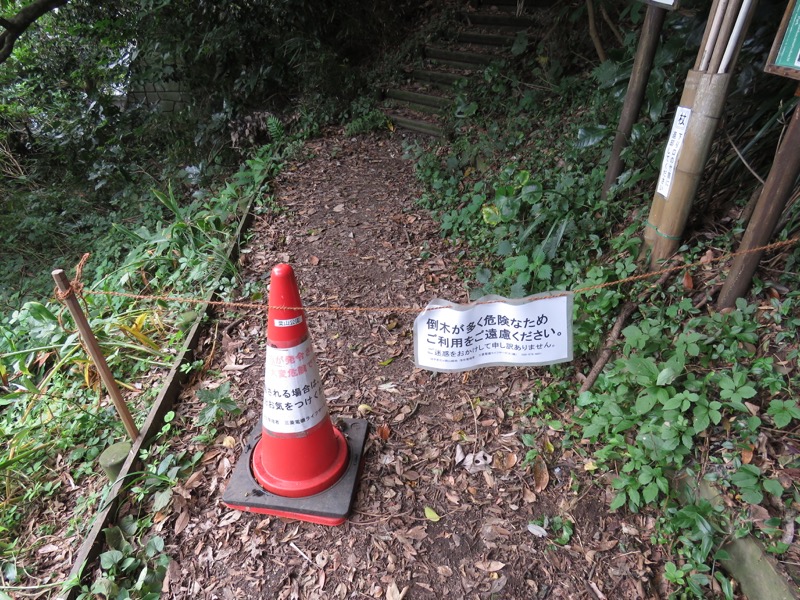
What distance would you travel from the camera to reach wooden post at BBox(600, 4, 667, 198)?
2.83 meters

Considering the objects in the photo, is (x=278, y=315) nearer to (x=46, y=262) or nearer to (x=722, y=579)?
(x=722, y=579)

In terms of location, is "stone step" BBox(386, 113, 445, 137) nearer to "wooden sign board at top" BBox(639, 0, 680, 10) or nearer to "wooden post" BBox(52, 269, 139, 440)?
"wooden sign board at top" BBox(639, 0, 680, 10)

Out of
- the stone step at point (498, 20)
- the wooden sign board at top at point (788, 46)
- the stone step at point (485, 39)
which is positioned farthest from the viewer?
the stone step at point (498, 20)

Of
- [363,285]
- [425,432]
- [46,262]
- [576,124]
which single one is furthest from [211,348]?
[46,262]

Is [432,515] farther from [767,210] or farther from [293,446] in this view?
[767,210]

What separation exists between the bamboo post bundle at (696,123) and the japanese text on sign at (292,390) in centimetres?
218

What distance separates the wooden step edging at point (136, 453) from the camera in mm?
2131

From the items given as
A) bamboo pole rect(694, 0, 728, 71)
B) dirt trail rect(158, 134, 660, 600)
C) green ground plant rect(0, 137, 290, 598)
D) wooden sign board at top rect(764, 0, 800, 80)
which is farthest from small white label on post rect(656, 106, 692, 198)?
green ground plant rect(0, 137, 290, 598)

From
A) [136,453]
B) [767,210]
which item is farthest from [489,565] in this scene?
[767,210]

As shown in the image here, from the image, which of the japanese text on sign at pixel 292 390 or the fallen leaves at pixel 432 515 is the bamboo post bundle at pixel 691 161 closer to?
the fallen leaves at pixel 432 515

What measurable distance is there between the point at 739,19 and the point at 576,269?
1515mm

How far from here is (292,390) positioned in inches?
86.5

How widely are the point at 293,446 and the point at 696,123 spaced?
2.68m

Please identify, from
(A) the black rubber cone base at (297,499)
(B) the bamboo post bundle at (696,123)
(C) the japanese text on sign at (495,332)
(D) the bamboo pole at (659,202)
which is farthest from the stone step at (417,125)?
(A) the black rubber cone base at (297,499)
